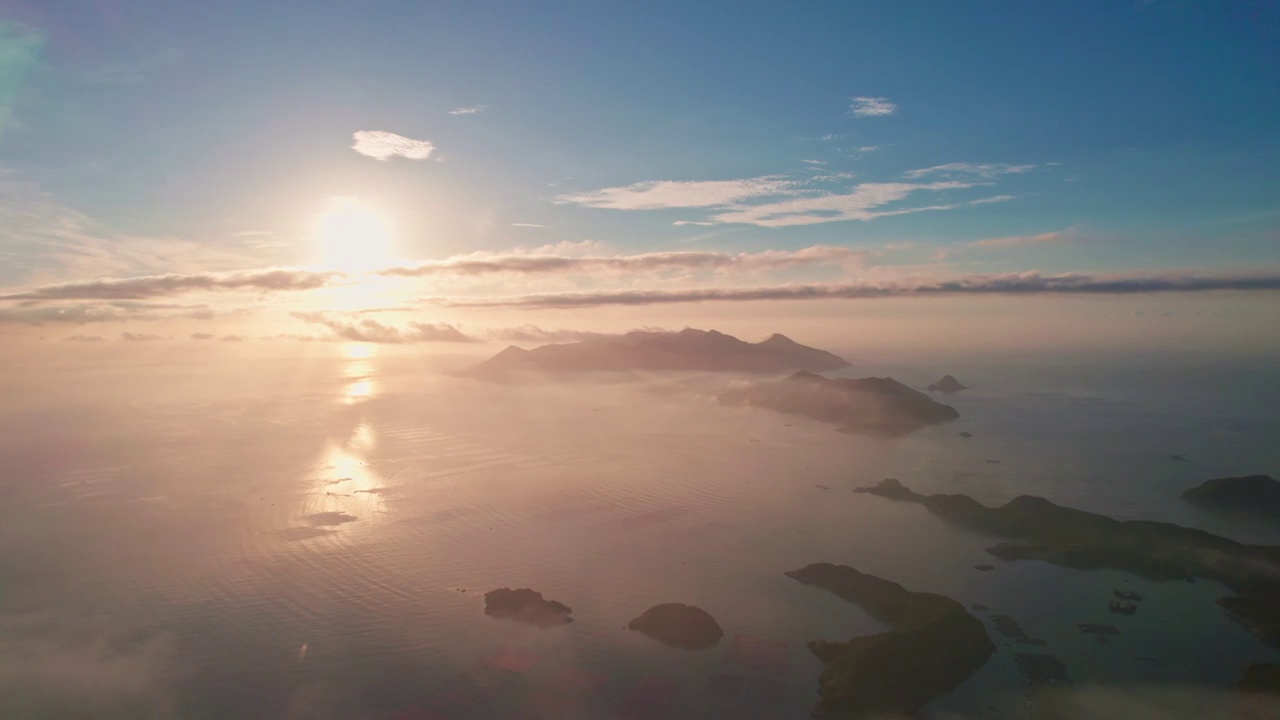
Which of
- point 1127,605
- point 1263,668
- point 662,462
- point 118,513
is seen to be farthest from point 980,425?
point 118,513

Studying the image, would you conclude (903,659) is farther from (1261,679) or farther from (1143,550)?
(1143,550)

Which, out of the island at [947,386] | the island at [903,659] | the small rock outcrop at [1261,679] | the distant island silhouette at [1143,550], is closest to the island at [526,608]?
the island at [903,659]

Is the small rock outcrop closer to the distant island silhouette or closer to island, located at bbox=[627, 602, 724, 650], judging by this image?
the distant island silhouette

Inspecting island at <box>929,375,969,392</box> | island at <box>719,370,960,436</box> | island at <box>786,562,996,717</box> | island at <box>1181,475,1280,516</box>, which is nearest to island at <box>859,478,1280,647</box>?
island at <box>786,562,996,717</box>

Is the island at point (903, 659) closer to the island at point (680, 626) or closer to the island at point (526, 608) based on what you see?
the island at point (680, 626)

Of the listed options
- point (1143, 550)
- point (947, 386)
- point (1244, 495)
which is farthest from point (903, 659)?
point (947, 386)

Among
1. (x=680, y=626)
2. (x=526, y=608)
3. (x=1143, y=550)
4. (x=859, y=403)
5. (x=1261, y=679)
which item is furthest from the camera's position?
(x=859, y=403)

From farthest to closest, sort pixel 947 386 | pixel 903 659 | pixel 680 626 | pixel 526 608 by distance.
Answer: pixel 947 386 < pixel 526 608 < pixel 680 626 < pixel 903 659

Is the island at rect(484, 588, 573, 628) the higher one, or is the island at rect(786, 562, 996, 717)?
the island at rect(786, 562, 996, 717)
